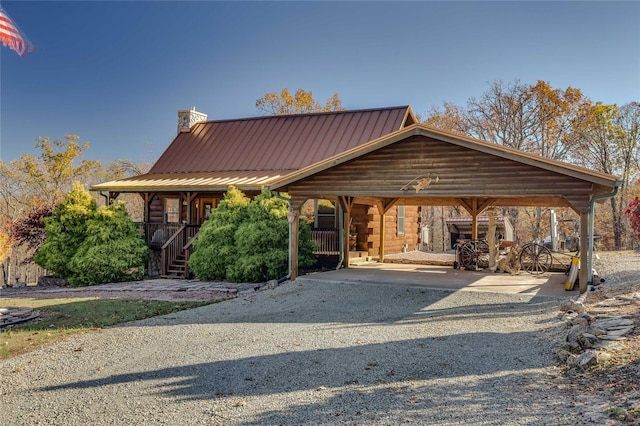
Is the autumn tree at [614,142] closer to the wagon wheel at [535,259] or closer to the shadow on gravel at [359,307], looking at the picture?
the wagon wheel at [535,259]

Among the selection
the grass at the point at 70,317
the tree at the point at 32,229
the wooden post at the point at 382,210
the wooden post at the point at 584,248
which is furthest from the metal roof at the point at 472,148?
the tree at the point at 32,229

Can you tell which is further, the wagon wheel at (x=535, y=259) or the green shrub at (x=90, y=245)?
the green shrub at (x=90, y=245)

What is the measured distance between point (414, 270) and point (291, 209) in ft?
14.5

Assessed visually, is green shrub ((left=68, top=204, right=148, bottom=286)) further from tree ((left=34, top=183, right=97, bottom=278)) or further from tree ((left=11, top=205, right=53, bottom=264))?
tree ((left=11, top=205, right=53, bottom=264))

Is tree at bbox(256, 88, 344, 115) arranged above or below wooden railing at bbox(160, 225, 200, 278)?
above

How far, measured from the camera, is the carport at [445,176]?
33.5ft

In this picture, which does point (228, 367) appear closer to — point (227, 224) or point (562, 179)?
point (562, 179)

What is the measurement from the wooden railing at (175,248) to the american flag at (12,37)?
9.09 meters

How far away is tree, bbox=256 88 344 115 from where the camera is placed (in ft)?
112

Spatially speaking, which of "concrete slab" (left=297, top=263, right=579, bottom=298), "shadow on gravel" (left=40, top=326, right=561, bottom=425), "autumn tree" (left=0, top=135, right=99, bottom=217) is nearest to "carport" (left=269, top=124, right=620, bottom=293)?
"concrete slab" (left=297, top=263, right=579, bottom=298)

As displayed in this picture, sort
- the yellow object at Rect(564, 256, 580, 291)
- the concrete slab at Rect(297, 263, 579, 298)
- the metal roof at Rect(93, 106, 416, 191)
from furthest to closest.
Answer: the metal roof at Rect(93, 106, 416, 191)
the concrete slab at Rect(297, 263, 579, 298)
the yellow object at Rect(564, 256, 580, 291)

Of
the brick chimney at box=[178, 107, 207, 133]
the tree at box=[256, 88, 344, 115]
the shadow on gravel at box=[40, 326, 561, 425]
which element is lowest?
the shadow on gravel at box=[40, 326, 561, 425]

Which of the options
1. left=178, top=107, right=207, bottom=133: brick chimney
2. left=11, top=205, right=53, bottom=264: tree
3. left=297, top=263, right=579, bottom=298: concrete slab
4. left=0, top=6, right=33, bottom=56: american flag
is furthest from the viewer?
left=178, top=107, right=207, bottom=133: brick chimney

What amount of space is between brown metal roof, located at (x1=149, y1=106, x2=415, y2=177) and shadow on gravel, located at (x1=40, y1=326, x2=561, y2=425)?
41.4 ft
